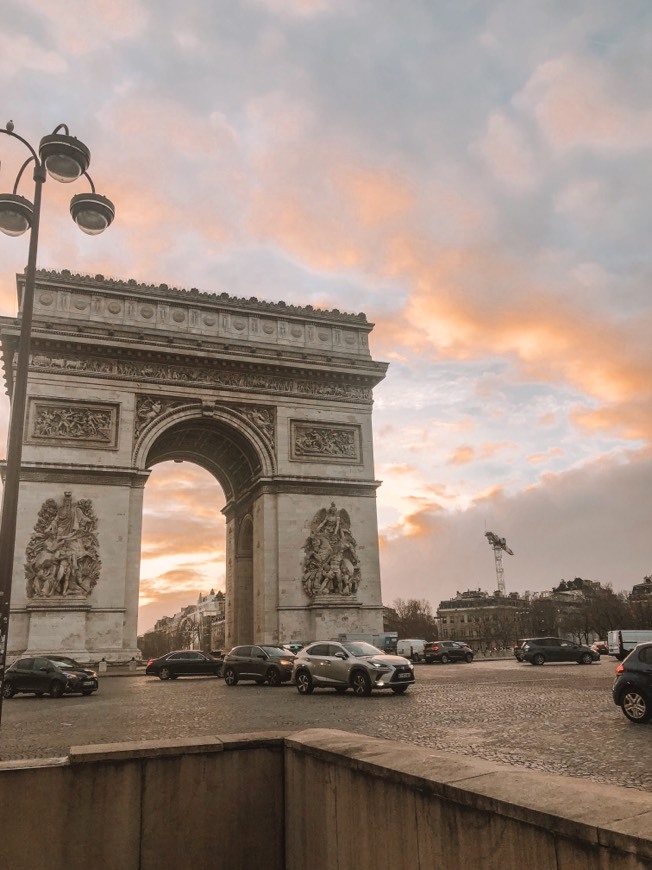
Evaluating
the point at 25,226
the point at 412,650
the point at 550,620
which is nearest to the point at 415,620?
the point at 550,620

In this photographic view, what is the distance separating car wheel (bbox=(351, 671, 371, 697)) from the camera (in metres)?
18.4

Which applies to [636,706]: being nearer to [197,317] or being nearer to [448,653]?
[448,653]

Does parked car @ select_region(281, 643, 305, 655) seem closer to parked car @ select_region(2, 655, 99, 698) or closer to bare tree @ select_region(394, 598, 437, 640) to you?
parked car @ select_region(2, 655, 99, 698)

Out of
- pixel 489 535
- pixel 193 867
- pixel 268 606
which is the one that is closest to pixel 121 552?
pixel 268 606

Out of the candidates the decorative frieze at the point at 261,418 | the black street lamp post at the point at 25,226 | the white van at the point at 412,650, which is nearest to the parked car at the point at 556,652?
the white van at the point at 412,650

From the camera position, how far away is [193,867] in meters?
4.64

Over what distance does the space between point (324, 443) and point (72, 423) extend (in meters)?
12.7

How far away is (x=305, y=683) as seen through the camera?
19.8m

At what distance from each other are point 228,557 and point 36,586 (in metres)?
15.4

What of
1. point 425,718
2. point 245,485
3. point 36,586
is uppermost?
point 245,485

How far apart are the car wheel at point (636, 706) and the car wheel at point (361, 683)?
7.78 meters

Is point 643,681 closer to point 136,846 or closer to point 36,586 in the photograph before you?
point 136,846

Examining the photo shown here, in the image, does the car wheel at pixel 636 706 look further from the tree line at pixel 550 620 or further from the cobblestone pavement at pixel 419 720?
the tree line at pixel 550 620

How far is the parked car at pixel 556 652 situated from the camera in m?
33.3
